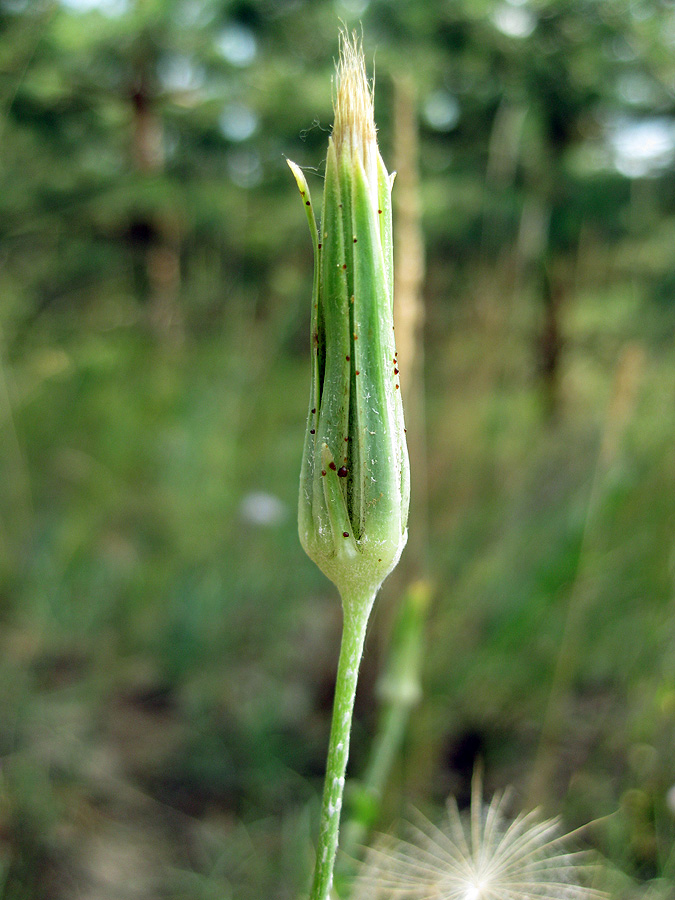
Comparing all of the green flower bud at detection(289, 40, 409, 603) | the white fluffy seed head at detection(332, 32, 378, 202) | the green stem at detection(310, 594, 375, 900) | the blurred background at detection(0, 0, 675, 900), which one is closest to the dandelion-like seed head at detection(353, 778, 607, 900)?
the blurred background at detection(0, 0, 675, 900)

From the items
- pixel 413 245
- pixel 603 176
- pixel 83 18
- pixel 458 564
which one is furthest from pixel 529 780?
pixel 83 18

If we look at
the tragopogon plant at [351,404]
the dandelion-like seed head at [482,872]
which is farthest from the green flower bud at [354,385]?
the dandelion-like seed head at [482,872]

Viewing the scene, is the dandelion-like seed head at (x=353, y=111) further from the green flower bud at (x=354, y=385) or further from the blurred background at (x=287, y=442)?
the blurred background at (x=287, y=442)

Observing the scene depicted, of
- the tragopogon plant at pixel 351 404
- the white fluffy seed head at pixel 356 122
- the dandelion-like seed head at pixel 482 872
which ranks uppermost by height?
the white fluffy seed head at pixel 356 122

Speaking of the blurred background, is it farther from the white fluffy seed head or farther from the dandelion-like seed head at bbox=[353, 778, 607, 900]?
the white fluffy seed head

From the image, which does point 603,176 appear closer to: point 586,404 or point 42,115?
point 586,404

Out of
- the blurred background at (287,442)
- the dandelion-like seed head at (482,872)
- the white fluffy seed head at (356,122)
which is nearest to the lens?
the white fluffy seed head at (356,122)
